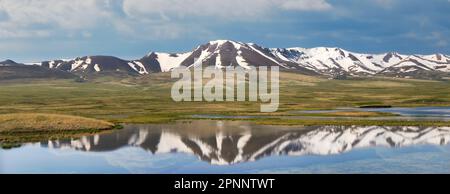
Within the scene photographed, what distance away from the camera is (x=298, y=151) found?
51.0m

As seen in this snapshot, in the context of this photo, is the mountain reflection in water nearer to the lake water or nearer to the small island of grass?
the lake water

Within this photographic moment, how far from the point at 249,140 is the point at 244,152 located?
8463mm

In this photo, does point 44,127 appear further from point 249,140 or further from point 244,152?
point 244,152

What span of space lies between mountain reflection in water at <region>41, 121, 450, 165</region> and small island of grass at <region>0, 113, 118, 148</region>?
12.0ft

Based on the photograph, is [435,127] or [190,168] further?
[435,127]

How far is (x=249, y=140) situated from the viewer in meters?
59.2

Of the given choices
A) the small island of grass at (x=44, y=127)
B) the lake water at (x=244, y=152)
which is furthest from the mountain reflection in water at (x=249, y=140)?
the small island of grass at (x=44, y=127)

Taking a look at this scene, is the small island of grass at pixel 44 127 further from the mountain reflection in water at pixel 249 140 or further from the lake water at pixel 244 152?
the lake water at pixel 244 152

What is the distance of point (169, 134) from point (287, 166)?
26.8 metres

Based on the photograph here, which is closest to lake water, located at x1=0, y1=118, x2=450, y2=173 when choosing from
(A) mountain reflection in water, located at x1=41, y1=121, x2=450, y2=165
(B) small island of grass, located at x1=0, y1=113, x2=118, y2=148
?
(A) mountain reflection in water, located at x1=41, y1=121, x2=450, y2=165

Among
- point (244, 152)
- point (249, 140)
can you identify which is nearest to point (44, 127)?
point (249, 140)
